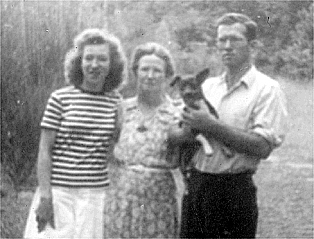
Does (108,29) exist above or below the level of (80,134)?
above

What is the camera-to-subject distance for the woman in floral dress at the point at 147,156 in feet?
4.92

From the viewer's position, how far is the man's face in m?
1.49

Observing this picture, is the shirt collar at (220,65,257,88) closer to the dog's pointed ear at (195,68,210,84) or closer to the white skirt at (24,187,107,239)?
the dog's pointed ear at (195,68,210,84)

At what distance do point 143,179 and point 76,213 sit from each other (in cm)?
24

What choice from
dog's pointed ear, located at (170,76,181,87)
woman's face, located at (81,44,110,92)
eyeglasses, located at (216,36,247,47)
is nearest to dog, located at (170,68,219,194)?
dog's pointed ear, located at (170,76,181,87)

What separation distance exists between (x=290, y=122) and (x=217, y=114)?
8.8 inches

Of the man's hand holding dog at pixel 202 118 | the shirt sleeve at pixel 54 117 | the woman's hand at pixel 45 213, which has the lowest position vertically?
the woman's hand at pixel 45 213

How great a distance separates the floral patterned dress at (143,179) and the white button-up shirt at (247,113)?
0.38ft

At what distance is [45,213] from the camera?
5.19ft

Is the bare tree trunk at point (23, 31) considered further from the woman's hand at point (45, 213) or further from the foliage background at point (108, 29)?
the woman's hand at point (45, 213)

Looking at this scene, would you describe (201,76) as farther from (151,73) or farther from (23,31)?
(23,31)

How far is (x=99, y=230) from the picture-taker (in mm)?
1594

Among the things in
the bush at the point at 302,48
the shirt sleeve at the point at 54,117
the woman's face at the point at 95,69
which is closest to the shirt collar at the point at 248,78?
the bush at the point at 302,48

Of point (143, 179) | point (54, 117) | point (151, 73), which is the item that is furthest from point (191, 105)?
point (54, 117)
